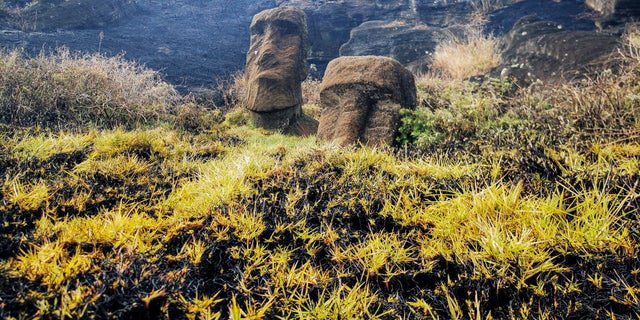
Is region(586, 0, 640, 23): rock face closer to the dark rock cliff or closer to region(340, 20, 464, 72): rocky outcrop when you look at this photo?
the dark rock cliff

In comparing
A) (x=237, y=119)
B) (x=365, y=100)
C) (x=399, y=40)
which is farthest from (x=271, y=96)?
(x=399, y=40)

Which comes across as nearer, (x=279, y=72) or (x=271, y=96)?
(x=271, y=96)

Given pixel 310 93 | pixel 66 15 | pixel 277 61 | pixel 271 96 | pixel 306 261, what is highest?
pixel 66 15

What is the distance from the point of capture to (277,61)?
7273 mm

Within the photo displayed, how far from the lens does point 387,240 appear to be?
1768 millimetres

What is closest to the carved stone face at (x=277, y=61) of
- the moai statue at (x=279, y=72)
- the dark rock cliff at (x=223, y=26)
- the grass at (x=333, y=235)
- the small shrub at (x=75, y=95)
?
the moai statue at (x=279, y=72)

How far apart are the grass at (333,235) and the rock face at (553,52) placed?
3.74 m

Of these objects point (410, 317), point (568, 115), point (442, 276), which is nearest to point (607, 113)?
point (568, 115)

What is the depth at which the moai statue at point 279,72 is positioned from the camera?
689cm

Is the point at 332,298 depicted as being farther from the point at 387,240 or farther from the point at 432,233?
the point at 432,233

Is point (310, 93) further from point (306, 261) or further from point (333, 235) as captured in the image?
point (306, 261)

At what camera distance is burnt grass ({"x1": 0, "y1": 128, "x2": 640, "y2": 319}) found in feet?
4.25

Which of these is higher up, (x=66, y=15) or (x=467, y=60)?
(x=66, y=15)

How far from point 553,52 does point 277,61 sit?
19.0ft
